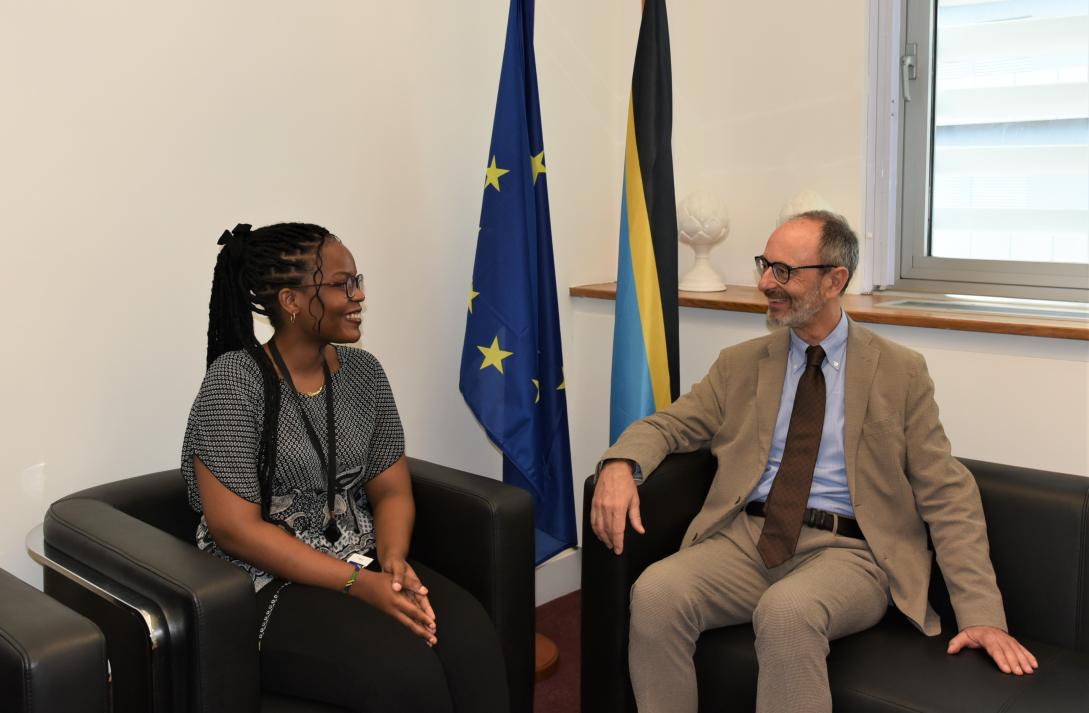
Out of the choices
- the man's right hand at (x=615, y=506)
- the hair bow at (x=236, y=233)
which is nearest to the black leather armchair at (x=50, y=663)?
the hair bow at (x=236, y=233)

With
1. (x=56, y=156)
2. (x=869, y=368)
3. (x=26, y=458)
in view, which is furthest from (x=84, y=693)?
A: (x=869, y=368)

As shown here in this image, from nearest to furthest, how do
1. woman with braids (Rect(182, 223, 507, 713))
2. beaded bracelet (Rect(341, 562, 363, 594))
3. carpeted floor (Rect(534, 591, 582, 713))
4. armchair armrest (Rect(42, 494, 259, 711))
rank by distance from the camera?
armchair armrest (Rect(42, 494, 259, 711))
woman with braids (Rect(182, 223, 507, 713))
beaded bracelet (Rect(341, 562, 363, 594))
carpeted floor (Rect(534, 591, 582, 713))

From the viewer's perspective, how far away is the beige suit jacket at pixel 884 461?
6.98 feet

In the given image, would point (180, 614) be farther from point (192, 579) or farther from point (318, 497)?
point (318, 497)

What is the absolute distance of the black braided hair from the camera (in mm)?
2113

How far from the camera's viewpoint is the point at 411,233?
295 centimetres

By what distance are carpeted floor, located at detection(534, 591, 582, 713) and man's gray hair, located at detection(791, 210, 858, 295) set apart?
3.88 ft

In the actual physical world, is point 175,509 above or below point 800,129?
below

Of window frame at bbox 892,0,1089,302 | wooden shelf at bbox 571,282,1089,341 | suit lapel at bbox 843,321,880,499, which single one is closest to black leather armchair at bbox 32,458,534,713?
suit lapel at bbox 843,321,880,499

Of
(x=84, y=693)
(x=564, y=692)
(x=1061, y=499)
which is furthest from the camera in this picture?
(x=564, y=692)

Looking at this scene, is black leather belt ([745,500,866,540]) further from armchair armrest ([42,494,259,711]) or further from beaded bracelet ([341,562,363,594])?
armchair armrest ([42,494,259,711])

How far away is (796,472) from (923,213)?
1.35m

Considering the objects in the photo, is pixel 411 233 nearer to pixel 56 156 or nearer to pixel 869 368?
pixel 56 156

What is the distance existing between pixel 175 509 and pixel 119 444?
10.8 inches
